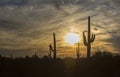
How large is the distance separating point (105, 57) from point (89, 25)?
13.0ft

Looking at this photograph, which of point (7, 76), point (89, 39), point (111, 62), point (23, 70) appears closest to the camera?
point (7, 76)

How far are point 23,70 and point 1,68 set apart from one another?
2.19 m

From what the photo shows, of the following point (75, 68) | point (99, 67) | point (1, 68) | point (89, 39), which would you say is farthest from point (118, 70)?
point (1, 68)

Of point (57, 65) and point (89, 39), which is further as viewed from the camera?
point (89, 39)

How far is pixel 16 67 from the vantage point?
29703mm

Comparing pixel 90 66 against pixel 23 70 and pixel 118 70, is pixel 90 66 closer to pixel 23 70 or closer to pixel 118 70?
pixel 118 70

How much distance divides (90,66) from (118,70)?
250cm

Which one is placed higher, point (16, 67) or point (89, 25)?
point (89, 25)

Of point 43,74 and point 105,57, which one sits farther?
point 105,57

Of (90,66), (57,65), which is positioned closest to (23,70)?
(57,65)

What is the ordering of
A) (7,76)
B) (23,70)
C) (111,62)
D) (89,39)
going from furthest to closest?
(89,39) → (111,62) → (23,70) → (7,76)

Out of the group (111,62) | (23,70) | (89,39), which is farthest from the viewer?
(89,39)

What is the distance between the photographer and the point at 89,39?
114 ft

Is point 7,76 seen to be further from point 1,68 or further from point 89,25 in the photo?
point 89,25
